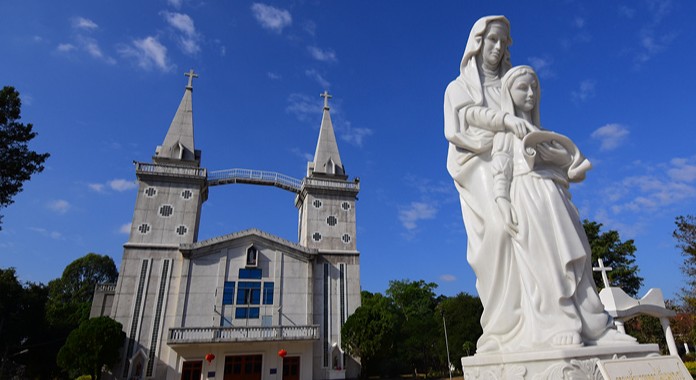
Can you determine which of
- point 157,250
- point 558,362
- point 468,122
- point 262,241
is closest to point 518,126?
point 468,122

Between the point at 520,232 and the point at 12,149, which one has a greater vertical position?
the point at 12,149

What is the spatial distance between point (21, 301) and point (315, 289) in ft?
67.1

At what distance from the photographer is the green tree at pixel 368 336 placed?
1997 cm

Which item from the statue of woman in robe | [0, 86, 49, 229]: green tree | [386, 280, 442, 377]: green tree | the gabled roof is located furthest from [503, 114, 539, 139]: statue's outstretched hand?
[386, 280, 442, 377]: green tree

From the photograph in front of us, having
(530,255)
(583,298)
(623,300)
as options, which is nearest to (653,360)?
(583,298)

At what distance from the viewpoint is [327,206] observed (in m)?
25.6

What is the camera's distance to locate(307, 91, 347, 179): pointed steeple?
27156mm

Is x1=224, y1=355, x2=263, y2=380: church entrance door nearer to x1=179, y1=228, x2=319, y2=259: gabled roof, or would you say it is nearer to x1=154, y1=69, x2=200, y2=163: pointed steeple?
x1=179, y1=228, x2=319, y2=259: gabled roof

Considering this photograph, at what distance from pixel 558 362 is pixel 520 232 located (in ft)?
3.71

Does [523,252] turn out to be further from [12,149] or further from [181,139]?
[181,139]

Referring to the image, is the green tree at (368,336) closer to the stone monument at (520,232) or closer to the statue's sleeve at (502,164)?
the stone monument at (520,232)

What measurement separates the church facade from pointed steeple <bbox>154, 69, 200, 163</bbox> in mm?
78

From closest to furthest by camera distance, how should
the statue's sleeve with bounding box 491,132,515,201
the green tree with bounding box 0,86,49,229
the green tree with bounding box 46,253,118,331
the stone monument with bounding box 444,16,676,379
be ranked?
the stone monument with bounding box 444,16,676,379 → the statue's sleeve with bounding box 491,132,515,201 → the green tree with bounding box 0,86,49,229 → the green tree with bounding box 46,253,118,331

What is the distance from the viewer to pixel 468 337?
24.6 m
